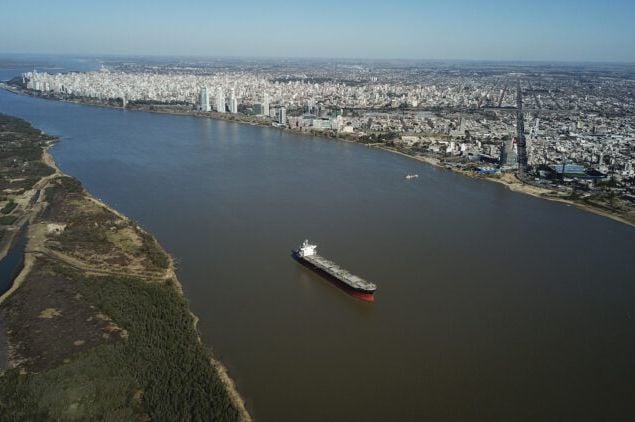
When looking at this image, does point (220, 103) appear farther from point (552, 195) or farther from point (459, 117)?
point (552, 195)

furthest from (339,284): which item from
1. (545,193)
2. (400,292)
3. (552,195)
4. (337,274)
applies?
(545,193)

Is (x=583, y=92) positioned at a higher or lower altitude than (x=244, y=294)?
higher

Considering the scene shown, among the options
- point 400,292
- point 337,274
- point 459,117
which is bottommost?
point 400,292

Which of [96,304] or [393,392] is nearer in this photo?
[393,392]

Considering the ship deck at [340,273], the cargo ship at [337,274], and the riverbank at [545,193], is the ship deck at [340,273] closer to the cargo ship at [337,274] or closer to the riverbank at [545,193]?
the cargo ship at [337,274]

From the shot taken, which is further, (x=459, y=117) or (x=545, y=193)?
(x=459, y=117)

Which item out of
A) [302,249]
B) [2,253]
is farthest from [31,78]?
[302,249]

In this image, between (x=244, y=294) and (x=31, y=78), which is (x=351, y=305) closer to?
(x=244, y=294)

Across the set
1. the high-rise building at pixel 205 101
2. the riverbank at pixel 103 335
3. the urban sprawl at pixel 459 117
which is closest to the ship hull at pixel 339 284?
the riverbank at pixel 103 335
